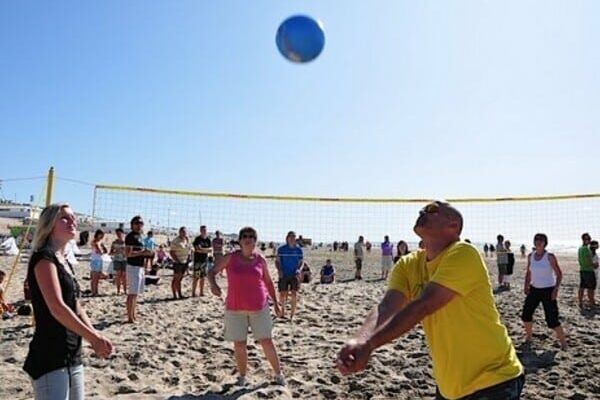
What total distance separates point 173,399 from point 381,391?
5.46 ft

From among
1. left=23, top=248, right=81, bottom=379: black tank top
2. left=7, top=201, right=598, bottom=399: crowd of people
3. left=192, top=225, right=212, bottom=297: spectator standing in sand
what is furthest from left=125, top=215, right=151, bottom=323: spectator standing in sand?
left=23, top=248, right=81, bottom=379: black tank top

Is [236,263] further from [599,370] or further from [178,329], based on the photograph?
[599,370]

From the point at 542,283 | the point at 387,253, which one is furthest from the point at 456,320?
the point at 387,253

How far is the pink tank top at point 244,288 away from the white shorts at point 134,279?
2881mm

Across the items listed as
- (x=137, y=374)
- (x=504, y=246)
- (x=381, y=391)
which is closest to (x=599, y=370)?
(x=381, y=391)

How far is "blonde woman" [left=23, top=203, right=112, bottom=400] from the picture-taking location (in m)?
2.31

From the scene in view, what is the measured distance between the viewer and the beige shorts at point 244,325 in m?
4.31

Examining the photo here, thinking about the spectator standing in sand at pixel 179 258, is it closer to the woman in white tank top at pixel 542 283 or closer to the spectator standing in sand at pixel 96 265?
the spectator standing in sand at pixel 96 265

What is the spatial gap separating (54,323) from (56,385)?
27cm

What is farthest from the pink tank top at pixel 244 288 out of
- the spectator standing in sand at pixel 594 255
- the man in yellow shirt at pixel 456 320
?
the spectator standing in sand at pixel 594 255

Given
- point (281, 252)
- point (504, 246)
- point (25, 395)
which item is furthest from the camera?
point (504, 246)

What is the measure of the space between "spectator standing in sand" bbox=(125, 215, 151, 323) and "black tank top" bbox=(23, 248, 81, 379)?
450cm

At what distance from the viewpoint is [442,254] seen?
2168 mm

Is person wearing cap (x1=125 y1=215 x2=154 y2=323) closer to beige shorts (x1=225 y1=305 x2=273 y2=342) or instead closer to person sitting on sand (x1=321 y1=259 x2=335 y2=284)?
beige shorts (x1=225 y1=305 x2=273 y2=342)
